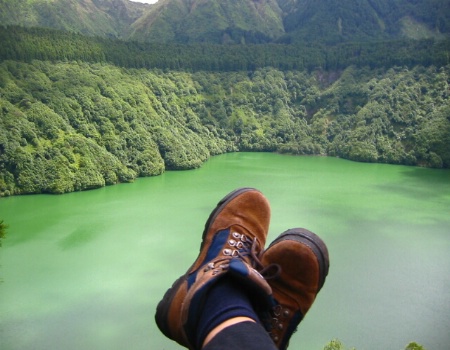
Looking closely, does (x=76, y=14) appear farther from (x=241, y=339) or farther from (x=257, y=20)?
(x=241, y=339)

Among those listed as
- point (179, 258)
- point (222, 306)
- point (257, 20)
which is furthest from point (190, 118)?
point (257, 20)

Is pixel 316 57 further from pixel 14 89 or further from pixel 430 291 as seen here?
pixel 430 291

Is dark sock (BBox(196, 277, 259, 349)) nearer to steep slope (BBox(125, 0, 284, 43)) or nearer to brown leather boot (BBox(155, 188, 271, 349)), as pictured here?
brown leather boot (BBox(155, 188, 271, 349))

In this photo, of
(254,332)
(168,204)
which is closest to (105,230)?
(168,204)

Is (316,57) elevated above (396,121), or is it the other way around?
(316,57)

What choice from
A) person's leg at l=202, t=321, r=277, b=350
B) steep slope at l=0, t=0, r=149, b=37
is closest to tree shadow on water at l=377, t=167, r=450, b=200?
person's leg at l=202, t=321, r=277, b=350

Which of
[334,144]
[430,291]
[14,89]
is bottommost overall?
[334,144]
